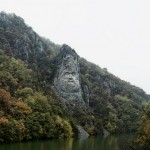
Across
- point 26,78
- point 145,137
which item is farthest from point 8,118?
point 26,78

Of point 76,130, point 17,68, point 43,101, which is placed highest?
point 17,68

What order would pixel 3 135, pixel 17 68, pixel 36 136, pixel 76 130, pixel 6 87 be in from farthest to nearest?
pixel 17 68, pixel 76 130, pixel 6 87, pixel 36 136, pixel 3 135

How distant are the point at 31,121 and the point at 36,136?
4605 millimetres

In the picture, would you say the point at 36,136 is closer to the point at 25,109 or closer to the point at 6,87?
the point at 25,109

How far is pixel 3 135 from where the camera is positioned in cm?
10706

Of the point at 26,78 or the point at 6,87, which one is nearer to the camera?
the point at 6,87

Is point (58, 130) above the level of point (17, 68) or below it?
below

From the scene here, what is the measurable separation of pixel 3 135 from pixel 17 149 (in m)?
26.0

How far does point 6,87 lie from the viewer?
473ft

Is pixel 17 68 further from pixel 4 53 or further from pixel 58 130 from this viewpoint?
pixel 58 130

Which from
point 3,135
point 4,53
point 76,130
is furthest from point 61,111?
point 3,135

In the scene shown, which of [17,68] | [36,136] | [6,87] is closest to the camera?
[36,136]

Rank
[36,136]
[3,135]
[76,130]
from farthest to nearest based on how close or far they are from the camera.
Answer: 1. [76,130]
2. [36,136]
3. [3,135]

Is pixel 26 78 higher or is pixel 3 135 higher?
pixel 26 78
